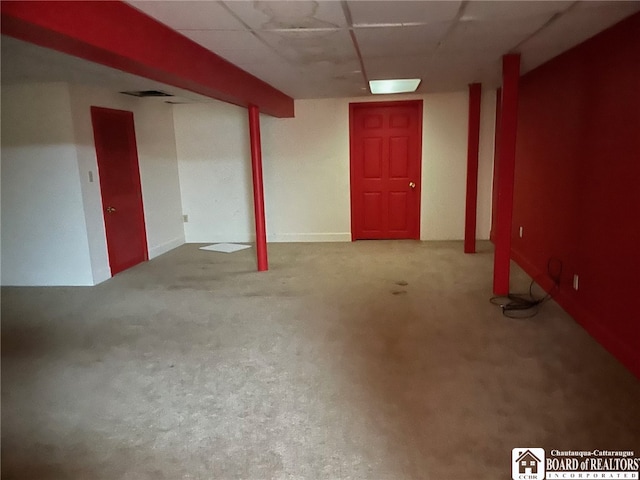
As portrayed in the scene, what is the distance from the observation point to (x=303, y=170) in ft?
22.6

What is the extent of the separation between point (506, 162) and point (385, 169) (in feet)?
9.68

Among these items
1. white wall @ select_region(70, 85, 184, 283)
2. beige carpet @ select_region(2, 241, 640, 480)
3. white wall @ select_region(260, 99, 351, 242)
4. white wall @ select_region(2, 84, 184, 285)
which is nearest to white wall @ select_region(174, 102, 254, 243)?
white wall @ select_region(70, 85, 184, 283)

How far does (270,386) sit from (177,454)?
0.72 m

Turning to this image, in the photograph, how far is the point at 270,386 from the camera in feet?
9.07

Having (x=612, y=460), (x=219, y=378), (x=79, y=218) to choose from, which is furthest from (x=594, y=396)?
(x=79, y=218)

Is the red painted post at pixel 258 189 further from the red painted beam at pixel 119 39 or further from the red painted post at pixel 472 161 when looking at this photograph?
the red painted post at pixel 472 161

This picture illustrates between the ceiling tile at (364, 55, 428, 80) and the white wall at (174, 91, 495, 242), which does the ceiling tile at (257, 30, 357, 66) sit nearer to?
the ceiling tile at (364, 55, 428, 80)

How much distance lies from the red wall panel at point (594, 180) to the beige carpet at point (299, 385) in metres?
0.28

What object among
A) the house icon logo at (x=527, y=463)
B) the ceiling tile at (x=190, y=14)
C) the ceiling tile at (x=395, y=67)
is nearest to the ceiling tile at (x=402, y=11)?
the ceiling tile at (x=190, y=14)

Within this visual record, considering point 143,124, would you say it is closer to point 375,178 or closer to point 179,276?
point 179,276

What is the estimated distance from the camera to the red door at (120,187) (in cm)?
522
